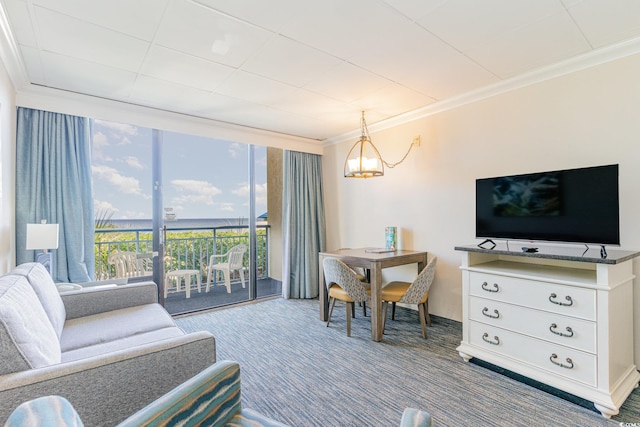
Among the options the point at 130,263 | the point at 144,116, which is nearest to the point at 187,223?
the point at 130,263

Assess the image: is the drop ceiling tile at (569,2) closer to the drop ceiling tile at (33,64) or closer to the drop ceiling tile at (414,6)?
the drop ceiling tile at (414,6)

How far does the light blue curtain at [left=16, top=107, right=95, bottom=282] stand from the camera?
2.75m

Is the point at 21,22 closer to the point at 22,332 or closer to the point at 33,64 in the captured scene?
the point at 33,64

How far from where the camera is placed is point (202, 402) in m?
1.09

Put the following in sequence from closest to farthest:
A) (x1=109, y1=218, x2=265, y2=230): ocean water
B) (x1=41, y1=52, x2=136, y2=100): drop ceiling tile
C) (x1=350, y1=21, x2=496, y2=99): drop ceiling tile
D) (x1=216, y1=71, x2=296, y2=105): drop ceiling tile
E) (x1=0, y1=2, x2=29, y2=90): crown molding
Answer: (x1=0, y1=2, x2=29, y2=90): crown molding, (x1=350, y1=21, x2=496, y2=99): drop ceiling tile, (x1=41, y1=52, x2=136, y2=100): drop ceiling tile, (x1=216, y1=71, x2=296, y2=105): drop ceiling tile, (x1=109, y1=218, x2=265, y2=230): ocean water

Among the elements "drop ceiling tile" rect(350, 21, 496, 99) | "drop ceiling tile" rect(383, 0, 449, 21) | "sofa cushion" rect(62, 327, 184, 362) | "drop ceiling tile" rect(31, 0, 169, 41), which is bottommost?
"sofa cushion" rect(62, 327, 184, 362)

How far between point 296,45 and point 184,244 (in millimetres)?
3480

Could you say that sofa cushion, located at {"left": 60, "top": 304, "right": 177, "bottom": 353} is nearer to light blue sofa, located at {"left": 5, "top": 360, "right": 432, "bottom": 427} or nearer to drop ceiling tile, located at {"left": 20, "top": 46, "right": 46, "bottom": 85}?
light blue sofa, located at {"left": 5, "top": 360, "right": 432, "bottom": 427}

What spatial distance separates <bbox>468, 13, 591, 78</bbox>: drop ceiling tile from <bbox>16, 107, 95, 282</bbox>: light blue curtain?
371 centimetres

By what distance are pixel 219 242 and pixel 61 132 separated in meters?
2.46

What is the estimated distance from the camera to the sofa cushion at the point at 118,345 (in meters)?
1.68

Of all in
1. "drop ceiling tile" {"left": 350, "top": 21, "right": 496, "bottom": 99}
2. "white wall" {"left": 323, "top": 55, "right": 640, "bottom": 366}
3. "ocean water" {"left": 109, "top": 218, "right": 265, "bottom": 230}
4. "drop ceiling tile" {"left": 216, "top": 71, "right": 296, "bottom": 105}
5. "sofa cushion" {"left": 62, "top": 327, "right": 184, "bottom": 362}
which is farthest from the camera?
"ocean water" {"left": 109, "top": 218, "right": 265, "bottom": 230}

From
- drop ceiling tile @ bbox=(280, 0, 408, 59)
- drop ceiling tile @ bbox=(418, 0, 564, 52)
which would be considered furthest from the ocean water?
drop ceiling tile @ bbox=(418, 0, 564, 52)

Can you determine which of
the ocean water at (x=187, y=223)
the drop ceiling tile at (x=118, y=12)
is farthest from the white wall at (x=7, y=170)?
the ocean water at (x=187, y=223)
